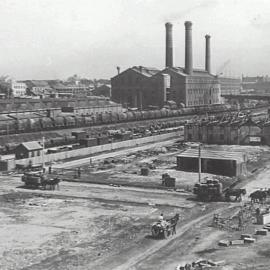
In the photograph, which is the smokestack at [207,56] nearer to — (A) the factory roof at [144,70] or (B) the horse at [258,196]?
(A) the factory roof at [144,70]

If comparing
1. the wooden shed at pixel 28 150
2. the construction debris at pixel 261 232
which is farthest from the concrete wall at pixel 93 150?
the construction debris at pixel 261 232

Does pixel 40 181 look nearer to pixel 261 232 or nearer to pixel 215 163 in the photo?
pixel 215 163

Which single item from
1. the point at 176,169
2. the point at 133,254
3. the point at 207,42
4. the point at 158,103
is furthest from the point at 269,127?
the point at 207,42

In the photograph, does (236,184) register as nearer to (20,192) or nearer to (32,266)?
(20,192)

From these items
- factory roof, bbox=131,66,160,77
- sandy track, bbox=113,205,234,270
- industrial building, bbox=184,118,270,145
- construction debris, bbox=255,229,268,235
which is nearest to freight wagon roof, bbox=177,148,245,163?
sandy track, bbox=113,205,234,270

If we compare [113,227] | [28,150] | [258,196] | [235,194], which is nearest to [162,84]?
[28,150]
